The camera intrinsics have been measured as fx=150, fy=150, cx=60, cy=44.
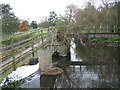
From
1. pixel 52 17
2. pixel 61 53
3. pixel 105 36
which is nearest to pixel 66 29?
pixel 61 53

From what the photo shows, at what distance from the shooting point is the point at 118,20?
60.0 feet

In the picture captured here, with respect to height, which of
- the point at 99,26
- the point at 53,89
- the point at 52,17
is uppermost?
the point at 52,17

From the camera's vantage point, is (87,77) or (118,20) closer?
(87,77)

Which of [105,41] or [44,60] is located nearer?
[44,60]

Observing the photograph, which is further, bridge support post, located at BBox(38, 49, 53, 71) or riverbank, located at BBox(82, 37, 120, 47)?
riverbank, located at BBox(82, 37, 120, 47)

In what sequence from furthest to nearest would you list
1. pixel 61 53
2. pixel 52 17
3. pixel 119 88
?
pixel 52 17 < pixel 61 53 < pixel 119 88

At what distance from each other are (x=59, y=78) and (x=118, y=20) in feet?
45.6

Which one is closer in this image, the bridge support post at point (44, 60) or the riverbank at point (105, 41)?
the bridge support post at point (44, 60)

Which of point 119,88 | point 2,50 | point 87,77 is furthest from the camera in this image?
point 87,77

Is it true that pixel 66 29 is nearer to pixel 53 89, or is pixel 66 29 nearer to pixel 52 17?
pixel 53 89

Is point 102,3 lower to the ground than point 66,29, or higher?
higher

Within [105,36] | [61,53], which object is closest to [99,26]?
[105,36]

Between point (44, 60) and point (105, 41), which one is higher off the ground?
point (105, 41)

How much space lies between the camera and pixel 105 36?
18.6m
